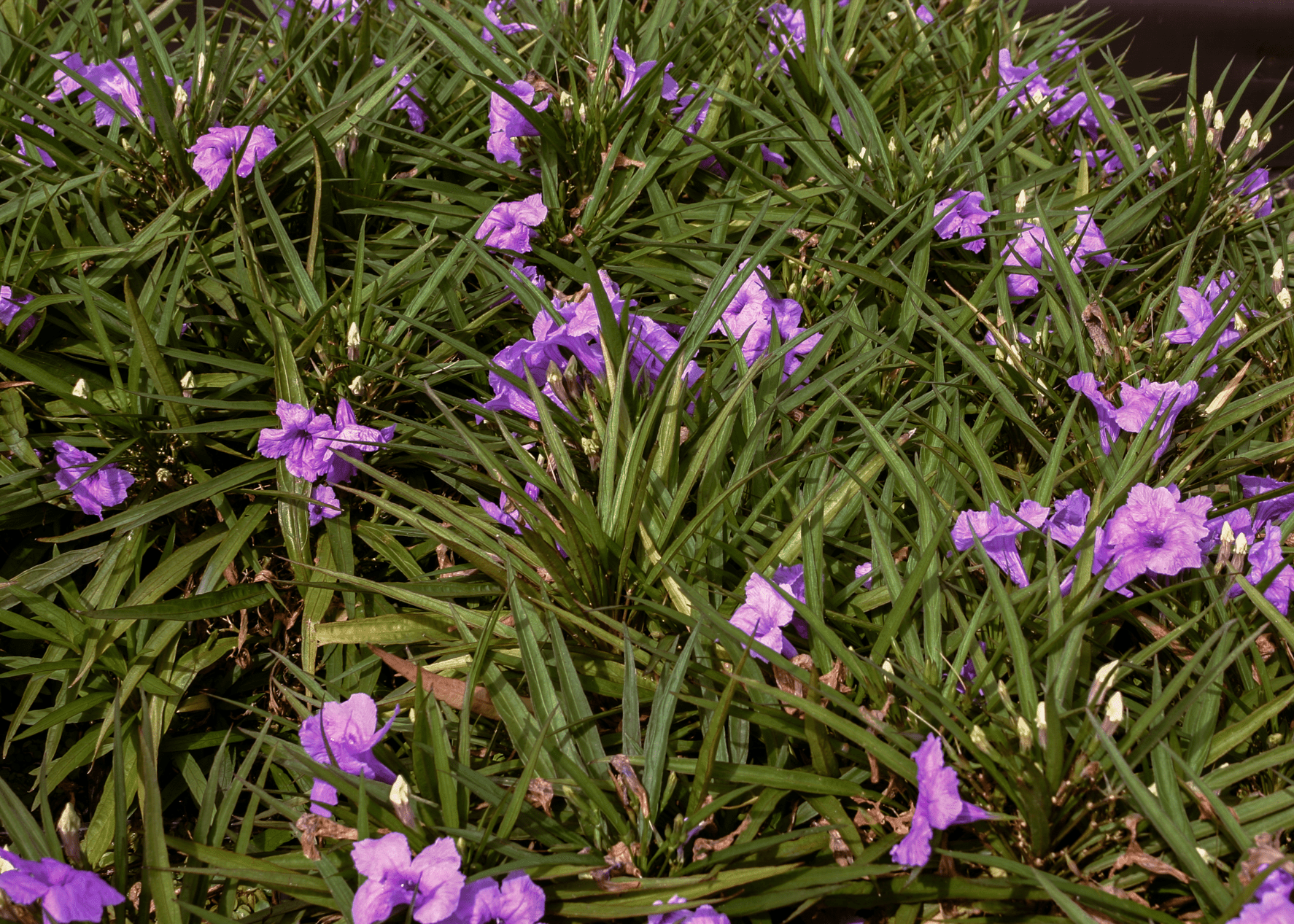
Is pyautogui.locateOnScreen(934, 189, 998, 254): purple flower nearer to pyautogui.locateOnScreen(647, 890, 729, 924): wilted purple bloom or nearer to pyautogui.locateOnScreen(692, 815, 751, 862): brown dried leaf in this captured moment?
pyautogui.locateOnScreen(692, 815, 751, 862): brown dried leaf

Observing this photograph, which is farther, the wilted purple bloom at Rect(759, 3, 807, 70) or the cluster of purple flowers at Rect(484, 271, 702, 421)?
the wilted purple bloom at Rect(759, 3, 807, 70)

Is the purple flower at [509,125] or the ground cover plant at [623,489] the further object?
the purple flower at [509,125]

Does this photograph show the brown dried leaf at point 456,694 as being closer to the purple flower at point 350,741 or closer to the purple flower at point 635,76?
the purple flower at point 350,741

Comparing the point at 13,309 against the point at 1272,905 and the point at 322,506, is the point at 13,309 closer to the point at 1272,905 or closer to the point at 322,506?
the point at 322,506

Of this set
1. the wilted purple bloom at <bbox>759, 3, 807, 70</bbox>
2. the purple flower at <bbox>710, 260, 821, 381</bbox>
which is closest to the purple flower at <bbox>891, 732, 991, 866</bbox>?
the purple flower at <bbox>710, 260, 821, 381</bbox>

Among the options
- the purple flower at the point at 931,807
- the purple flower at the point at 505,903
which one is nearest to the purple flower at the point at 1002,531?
the purple flower at the point at 931,807

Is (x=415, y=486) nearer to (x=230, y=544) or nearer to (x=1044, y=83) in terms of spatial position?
(x=230, y=544)
